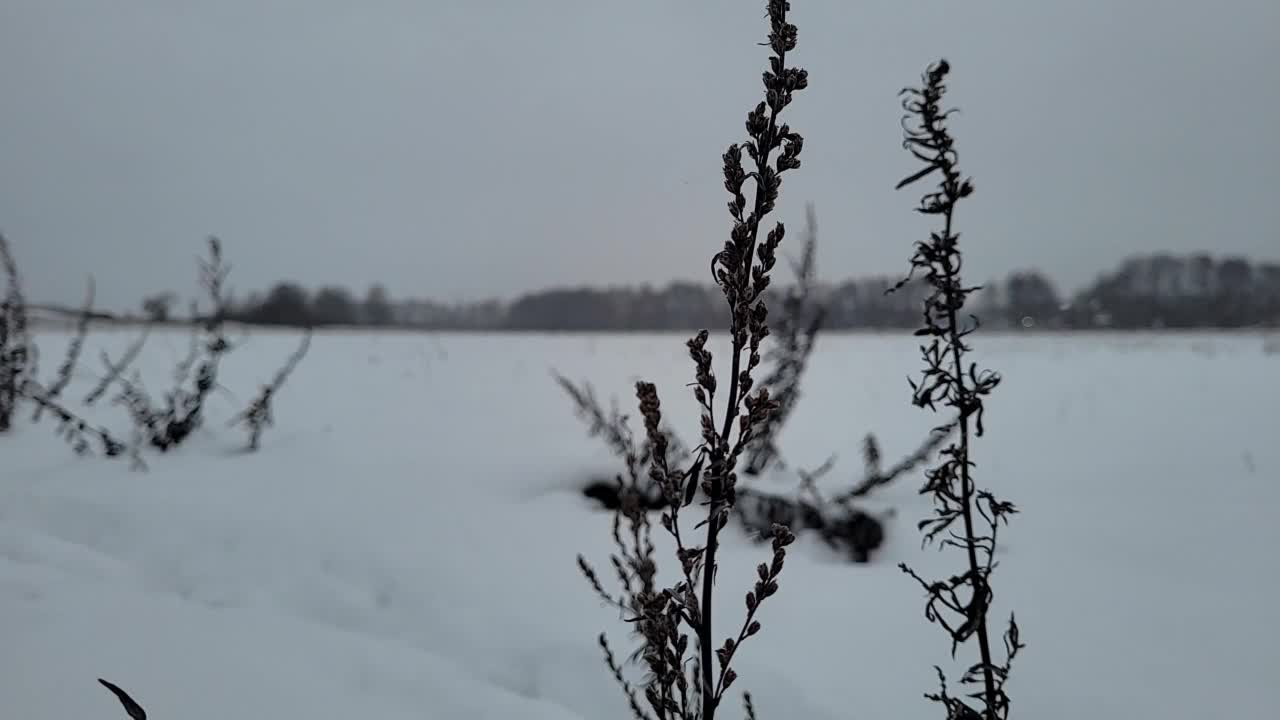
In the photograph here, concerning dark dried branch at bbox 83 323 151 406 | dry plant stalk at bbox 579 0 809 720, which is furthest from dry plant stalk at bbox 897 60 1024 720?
dark dried branch at bbox 83 323 151 406

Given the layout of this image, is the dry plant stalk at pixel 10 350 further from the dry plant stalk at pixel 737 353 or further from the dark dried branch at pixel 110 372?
the dry plant stalk at pixel 737 353

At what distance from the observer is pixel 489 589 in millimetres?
2027

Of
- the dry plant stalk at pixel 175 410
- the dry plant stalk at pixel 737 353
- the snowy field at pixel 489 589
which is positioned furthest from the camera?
the dry plant stalk at pixel 175 410

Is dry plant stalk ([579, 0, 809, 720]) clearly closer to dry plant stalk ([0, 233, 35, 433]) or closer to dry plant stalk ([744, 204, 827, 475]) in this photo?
dry plant stalk ([744, 204, 827, 475])

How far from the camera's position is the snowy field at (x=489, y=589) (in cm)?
143

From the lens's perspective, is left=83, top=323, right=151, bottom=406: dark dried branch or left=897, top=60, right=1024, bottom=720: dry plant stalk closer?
left=897, top=60, right=1024, bottom=720: dry plant stalk

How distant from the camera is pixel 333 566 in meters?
2.08

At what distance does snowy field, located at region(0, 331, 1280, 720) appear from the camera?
143 cm

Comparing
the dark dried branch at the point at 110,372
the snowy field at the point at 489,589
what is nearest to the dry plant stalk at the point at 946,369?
the snowy field at the point at 489,589

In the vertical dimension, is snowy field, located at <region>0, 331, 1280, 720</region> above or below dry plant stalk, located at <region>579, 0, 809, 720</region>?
below

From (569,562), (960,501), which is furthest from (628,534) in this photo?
(960,501)

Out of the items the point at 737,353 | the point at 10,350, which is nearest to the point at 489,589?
the point at 737,353

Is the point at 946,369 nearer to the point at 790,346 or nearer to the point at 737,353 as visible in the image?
the point at 737,353

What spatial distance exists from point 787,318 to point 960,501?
10.3ft
